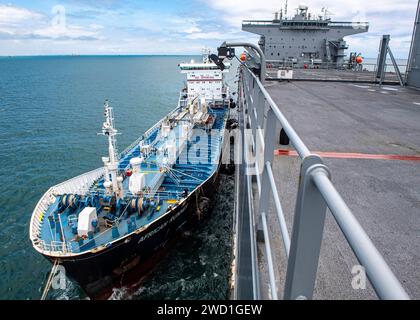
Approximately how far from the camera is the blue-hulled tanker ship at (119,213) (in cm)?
1059

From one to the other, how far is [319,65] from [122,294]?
1535 inches

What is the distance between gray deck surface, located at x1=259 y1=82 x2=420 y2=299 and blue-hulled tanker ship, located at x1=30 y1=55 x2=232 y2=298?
21.8ft

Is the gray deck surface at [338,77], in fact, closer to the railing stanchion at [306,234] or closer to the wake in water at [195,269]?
the wake in water at [195,269]

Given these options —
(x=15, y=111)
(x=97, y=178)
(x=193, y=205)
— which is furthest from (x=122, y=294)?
(x=15, y=111)

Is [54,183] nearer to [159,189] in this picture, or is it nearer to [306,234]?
[159,189]

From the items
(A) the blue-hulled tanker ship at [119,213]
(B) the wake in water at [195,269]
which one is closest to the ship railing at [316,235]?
(A) the blue-hulled tanker ship at [119,213]

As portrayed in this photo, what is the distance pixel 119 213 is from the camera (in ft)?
39.2

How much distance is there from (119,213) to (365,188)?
31.9ft

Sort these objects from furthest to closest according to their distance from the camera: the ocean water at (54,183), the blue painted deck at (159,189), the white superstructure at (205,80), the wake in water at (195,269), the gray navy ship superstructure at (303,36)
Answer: the gray navy ship superstructure at (303,36) → the white superstructure at (205,80) → the ocean water at (54,183) → the wake in water at (195,269) → the blue painted deck at (159,189)

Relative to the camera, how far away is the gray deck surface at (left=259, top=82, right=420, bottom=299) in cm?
272

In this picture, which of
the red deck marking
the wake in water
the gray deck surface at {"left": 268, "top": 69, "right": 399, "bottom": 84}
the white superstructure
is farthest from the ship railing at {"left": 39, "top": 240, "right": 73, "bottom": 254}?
the white superstructure

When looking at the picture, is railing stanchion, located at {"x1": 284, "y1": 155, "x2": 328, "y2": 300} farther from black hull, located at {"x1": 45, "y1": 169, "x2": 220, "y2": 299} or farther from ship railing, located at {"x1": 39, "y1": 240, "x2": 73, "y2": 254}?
ship railing, located at {"x1": 39, "y1": 240, "x2": 73, "y2": 254}

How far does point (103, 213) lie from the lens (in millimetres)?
12195

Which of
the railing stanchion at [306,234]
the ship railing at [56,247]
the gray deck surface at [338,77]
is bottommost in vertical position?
the ship railing at [56,247]
